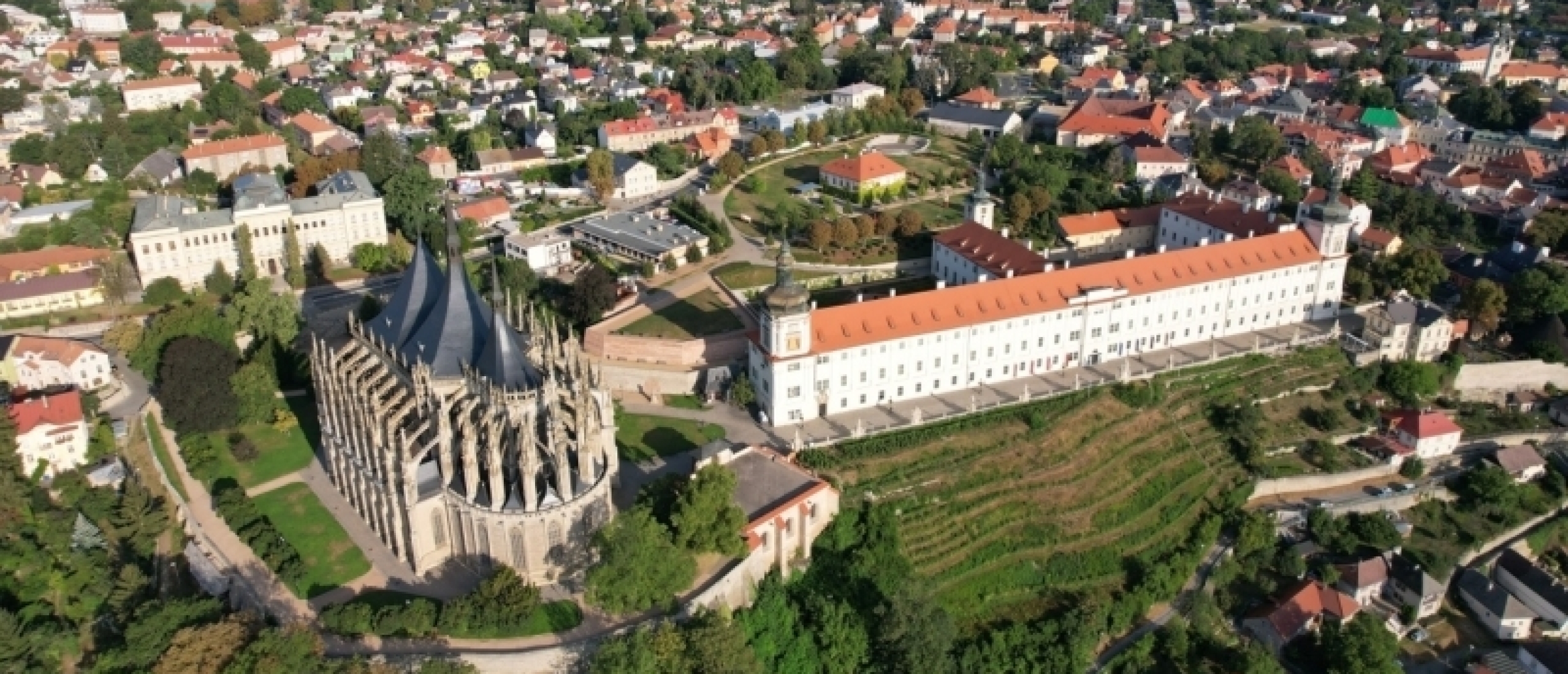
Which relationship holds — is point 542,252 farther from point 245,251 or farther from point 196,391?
point 196,391

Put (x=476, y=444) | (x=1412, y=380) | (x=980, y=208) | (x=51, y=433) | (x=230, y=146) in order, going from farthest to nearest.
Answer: (x=230, y=146) < (x=980, y=208) < (x=1412, y=380) < (x=51, y=433) < (x=476, y=444)

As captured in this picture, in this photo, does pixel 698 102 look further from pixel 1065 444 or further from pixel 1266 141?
pixel 1065 444

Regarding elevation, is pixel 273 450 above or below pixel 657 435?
above

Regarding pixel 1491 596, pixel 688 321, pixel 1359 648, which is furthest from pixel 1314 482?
pixel 688 321

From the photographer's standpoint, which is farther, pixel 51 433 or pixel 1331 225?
pixel 1331 225

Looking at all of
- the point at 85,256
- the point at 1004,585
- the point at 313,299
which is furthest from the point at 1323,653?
the point at 85,256

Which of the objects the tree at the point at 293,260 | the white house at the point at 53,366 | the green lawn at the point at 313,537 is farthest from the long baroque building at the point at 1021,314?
the white house at the point at 53,366

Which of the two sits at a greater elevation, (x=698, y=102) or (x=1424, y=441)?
(x=698, y=102)
